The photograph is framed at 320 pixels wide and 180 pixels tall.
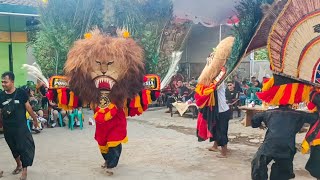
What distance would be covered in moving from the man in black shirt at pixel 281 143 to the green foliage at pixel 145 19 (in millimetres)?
2126

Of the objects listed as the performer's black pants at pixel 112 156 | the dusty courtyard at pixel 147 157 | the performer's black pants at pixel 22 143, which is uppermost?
the performer's black pants at pixel 22 143

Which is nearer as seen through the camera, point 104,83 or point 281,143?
point 281,143

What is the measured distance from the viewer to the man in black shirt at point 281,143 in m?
4.07

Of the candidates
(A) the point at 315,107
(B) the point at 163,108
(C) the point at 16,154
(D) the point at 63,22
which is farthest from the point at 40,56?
(B) the point at 163,108

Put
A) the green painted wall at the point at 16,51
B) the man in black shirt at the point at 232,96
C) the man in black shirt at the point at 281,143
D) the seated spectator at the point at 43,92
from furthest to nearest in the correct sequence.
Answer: the green painted wall at the point at 16,51 < the man in black shirt at the point at 232,96 < the seated spectator at the point at 43,92 < the man in black shirt at the point at 281,143

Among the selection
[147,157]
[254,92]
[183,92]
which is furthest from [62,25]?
[183,92]

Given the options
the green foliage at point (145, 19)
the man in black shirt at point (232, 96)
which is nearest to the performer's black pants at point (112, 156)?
the green foliage at point (145, 19)

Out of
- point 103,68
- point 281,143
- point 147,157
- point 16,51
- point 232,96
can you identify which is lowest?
point 147,157

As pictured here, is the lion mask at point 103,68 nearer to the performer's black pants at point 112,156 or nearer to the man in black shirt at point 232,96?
→ the performer's black pants at point 112,156

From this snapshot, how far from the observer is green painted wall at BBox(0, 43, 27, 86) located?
1062 centimetres

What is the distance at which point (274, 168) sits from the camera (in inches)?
166

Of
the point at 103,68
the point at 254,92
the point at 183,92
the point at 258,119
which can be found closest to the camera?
the point at 258,119

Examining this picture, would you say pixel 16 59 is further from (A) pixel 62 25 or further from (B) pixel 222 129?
(B) pixel 222 129

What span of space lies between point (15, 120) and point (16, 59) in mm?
6216
